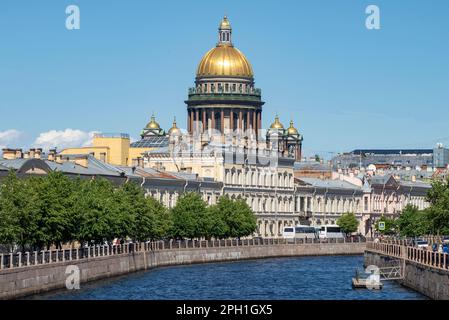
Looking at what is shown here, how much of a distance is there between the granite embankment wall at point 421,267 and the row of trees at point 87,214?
16.2 meters

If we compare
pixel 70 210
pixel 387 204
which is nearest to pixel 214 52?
pixel 387 204

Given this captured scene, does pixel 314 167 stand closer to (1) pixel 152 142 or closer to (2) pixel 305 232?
(1) pixel 152 142

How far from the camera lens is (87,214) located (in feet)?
279

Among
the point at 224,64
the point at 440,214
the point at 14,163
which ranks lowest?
the point at 440,214

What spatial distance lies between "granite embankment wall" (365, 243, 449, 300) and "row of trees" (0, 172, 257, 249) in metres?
16.2

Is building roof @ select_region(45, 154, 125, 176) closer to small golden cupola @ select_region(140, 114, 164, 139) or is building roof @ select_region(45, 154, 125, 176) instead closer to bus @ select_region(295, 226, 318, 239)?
bus @ select_region(295, 226, 318, 239)

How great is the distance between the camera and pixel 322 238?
14488 centimetres

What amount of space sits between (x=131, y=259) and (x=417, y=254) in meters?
21.4

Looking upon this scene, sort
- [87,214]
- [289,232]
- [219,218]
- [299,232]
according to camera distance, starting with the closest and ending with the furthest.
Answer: [87,214]
[219,218]
[289,232]
[299,232]

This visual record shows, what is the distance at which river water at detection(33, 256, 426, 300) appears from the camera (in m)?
72.6

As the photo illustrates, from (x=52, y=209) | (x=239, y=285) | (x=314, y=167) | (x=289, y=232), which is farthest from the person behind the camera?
(x=314, y=167)

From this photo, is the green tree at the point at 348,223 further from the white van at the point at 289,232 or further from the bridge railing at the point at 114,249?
the white van at the point at 289,232

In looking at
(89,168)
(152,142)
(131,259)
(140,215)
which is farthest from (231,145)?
(131,259)

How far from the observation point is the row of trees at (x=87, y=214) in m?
73.4
